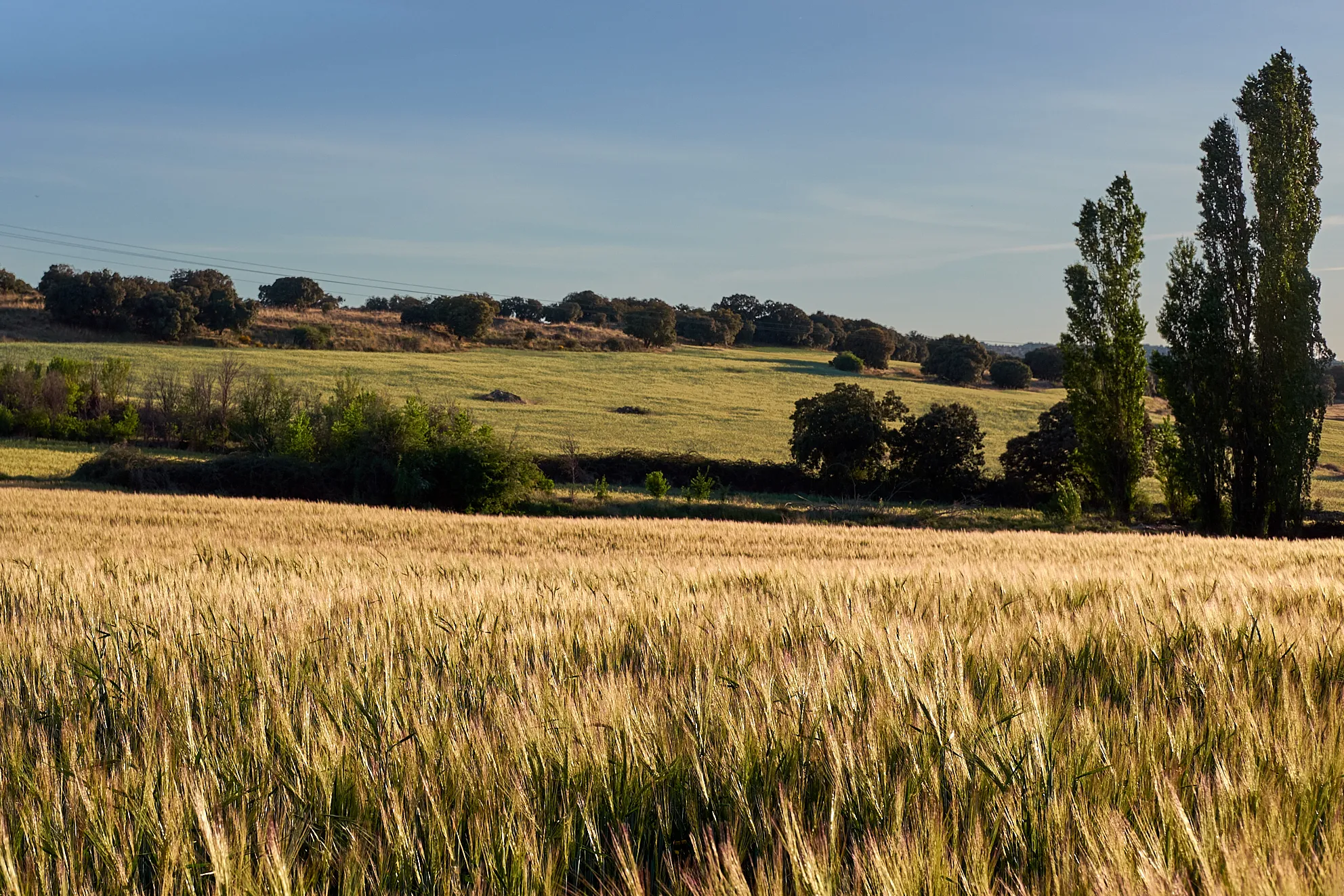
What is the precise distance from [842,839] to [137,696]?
8.42ft

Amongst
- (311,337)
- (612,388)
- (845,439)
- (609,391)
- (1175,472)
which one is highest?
(311,337)

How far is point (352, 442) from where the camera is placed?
3344 centimetres

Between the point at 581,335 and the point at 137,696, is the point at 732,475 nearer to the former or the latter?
the point at 137,696

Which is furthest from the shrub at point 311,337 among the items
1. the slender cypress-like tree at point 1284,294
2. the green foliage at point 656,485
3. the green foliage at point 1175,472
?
the slender cypress-like tree at point 1284,294

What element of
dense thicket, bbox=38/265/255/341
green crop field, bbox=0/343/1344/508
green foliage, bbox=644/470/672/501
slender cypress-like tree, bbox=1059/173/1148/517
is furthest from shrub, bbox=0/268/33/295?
slender cypress-like tree, bbox=1059/173/1148/517

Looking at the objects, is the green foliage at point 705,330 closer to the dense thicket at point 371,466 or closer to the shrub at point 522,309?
the shrub at point 522,309

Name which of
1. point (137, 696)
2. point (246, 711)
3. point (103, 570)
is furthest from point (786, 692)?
point (103, 570)

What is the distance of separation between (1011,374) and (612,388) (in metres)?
36.2

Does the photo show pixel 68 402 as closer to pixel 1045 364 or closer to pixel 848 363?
pixel 848 363

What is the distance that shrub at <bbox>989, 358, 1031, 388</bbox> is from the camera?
8412 cm

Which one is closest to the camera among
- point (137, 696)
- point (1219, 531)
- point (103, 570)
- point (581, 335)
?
point (137, 696)

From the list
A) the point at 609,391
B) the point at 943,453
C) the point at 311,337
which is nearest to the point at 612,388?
the point at 609,391

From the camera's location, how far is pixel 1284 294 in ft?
92.5

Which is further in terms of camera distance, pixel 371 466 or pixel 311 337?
pixel 311 337
